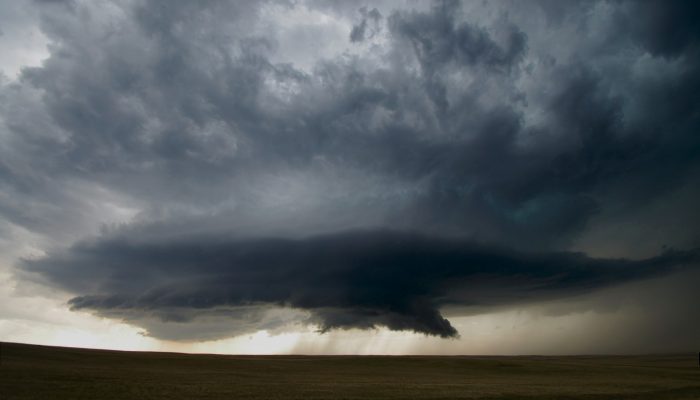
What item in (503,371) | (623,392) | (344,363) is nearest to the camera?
(623,392)

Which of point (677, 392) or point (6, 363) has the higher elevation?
point (6, 363)

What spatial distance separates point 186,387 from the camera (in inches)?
1848

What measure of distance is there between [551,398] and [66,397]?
4169 centimetres

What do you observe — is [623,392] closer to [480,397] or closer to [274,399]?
[480,397]

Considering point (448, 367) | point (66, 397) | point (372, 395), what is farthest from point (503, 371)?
point (66, 397)

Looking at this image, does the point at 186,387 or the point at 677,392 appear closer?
the point at 186,387

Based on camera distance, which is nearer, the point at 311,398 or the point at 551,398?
the point at 311,398

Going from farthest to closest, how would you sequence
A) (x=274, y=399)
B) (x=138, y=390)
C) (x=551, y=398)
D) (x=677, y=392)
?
1. (x=677, y=392)
2. (x=551, y=398)
3. (x=138, y=390)
4. (x=274, y=399)

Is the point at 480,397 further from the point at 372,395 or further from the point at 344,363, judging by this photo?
the point at 344,363

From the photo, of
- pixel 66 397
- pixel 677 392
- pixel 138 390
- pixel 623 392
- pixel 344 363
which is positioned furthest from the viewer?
pixel 344 363

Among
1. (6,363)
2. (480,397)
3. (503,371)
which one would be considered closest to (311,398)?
(480,397)

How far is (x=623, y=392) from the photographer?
53.3 metres

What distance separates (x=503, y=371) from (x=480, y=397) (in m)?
44.3

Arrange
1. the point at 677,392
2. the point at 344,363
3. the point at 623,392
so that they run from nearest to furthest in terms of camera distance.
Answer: the point at 623,392, the point at 677,392, the point at 344,363
